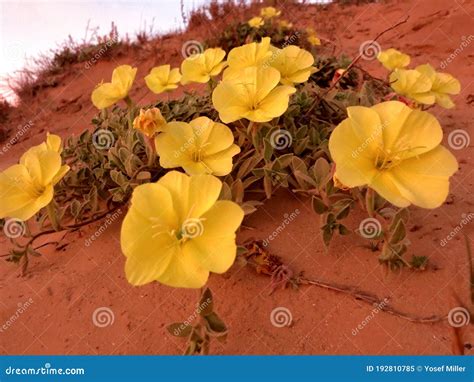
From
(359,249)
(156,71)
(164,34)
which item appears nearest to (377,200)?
(359,249)

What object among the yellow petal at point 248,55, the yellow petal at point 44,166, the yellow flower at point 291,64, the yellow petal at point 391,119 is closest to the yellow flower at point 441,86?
the yellow flower at point 291,64

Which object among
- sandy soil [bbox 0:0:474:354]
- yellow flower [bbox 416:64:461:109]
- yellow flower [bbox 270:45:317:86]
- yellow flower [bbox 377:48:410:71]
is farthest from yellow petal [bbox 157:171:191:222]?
yellow flower [bbox 377:48:410:71]

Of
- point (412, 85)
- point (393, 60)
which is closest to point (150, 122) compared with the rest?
point (412, 85)

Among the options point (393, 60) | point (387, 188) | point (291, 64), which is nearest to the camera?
point (387, 188)

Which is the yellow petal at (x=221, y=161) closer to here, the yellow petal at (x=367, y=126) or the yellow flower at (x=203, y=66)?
Answer: the yellow petal at (x=367, y=126)

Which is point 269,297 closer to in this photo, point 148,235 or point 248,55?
point 148,235

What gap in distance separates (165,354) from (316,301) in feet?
1.66

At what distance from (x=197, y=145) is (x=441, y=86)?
127 cm

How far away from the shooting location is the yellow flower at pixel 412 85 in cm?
194

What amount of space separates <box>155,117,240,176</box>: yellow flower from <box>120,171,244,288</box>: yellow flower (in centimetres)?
37

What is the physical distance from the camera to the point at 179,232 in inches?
44.4

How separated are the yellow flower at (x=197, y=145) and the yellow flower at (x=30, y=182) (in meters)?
0.37

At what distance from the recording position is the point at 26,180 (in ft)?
5.13

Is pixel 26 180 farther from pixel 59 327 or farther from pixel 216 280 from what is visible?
pixel 216 280
